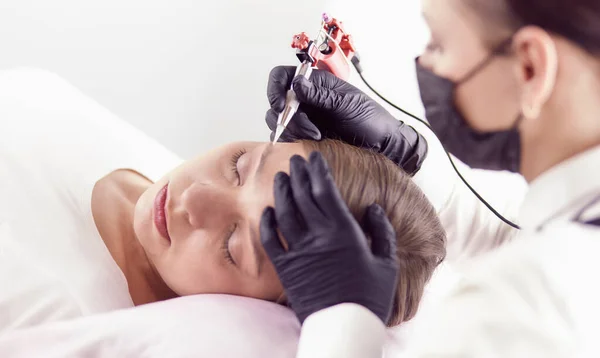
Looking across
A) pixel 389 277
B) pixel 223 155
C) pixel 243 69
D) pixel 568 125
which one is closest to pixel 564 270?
pixel 568 125

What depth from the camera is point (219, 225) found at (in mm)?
1008

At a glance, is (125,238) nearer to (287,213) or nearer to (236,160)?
(236,160)

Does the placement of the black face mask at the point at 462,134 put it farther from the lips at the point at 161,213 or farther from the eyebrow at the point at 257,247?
the lips at the point at 161,213

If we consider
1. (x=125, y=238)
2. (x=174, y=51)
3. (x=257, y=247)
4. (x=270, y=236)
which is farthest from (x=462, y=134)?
(x=174, y=51)

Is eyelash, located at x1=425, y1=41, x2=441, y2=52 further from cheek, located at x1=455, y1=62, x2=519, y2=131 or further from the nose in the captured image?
the nose

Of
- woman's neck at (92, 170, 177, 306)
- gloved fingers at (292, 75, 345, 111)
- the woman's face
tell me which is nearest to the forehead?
the woman's face

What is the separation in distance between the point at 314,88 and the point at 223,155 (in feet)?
0.76

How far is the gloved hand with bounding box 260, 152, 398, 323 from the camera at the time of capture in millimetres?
810

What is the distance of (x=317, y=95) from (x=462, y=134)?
58cm

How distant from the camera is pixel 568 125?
518 millimetres

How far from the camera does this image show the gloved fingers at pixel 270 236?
862 mm

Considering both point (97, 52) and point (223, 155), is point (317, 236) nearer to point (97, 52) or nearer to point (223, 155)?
point (223, 155)

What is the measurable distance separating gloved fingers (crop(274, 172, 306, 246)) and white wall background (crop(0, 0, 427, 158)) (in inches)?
32.2

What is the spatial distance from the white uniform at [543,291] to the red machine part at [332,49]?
23.8 inches
